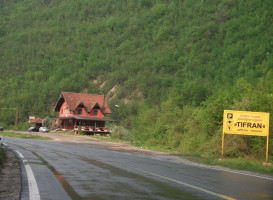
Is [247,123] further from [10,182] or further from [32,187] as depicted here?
[32,187]

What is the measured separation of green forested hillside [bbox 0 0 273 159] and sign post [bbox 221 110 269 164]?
1398 cm

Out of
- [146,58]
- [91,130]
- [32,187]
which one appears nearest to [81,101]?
[91,130]

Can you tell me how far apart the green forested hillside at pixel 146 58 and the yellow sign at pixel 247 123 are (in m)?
14.0

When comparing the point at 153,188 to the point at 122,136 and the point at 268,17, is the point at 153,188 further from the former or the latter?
the point at 268,17

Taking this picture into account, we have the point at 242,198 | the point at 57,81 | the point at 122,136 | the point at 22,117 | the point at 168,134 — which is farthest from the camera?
the point at 57,81

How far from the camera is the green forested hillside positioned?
92.1 meters

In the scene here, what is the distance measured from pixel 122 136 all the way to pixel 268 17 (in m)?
92.5

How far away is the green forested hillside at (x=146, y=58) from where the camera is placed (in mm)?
92062

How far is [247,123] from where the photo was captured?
2120cm

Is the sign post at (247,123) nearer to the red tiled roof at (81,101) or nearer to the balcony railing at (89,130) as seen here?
the balcony railing at (89,130)

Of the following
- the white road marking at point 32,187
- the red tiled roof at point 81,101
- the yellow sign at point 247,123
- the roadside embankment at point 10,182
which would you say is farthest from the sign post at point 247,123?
the red tiled roof at point 81,101

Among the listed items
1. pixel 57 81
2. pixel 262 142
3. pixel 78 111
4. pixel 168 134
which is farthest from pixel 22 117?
pixel 262 142

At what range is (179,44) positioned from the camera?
14300 cm

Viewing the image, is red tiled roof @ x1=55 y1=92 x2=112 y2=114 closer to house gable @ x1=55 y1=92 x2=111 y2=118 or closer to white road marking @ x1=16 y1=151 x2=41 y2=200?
house gable @ x1=55 y1=92 x2=111 y2=118
